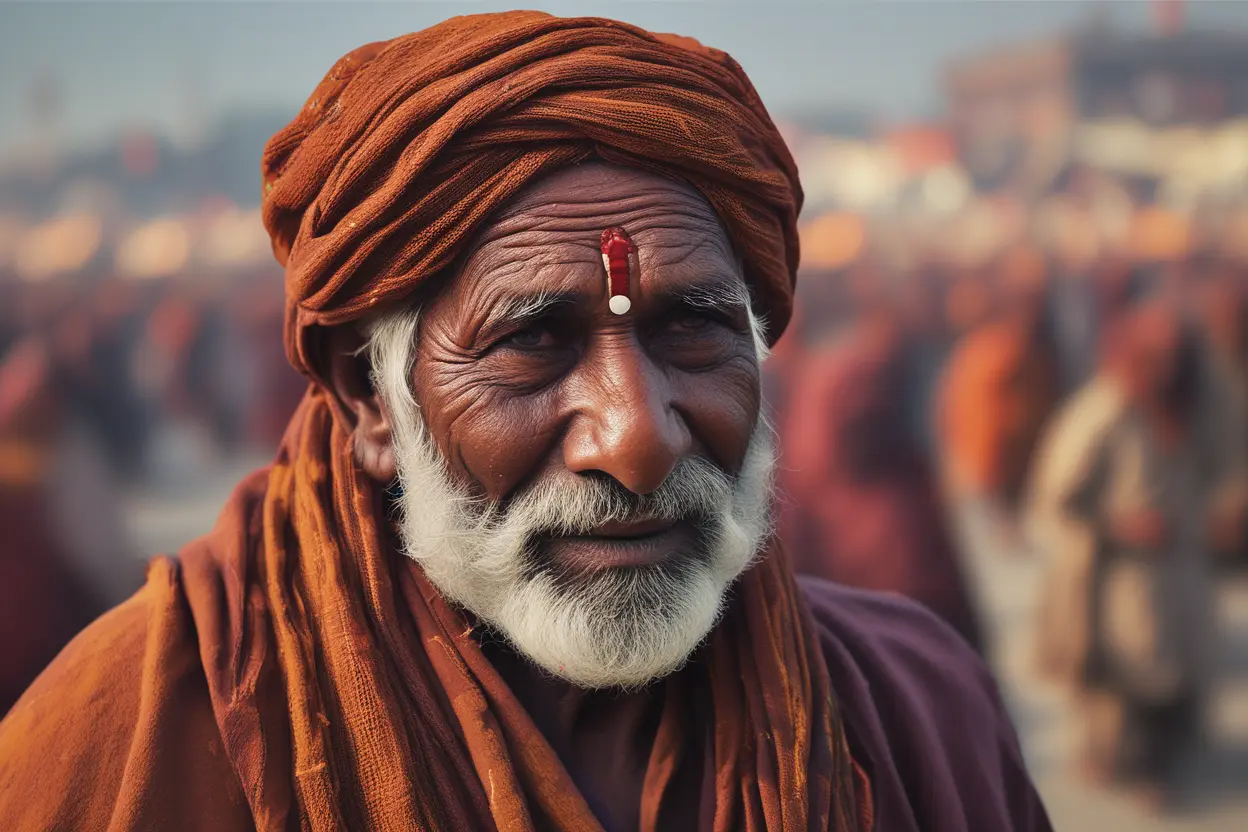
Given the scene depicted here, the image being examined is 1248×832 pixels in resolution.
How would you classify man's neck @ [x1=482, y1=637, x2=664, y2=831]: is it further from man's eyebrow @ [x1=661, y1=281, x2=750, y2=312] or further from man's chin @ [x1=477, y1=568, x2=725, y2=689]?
man's eyebrow @ [x1=661, y1=281, x2=750, y2=312]

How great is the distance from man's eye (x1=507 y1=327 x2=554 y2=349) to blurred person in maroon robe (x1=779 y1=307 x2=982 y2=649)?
336cm

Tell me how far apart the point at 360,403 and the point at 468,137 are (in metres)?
0.53

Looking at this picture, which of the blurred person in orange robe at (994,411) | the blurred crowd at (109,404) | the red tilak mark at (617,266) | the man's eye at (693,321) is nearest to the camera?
the red tilak mark at (617,266)

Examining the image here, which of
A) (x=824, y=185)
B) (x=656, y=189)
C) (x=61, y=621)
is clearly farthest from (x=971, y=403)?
(x=656, y=189)

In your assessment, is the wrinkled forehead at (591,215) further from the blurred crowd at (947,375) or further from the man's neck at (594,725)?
the blurred crowd at (947,375)

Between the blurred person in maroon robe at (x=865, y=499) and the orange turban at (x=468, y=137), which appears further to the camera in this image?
the blurred person in maroon robe at (x=865, y=499)

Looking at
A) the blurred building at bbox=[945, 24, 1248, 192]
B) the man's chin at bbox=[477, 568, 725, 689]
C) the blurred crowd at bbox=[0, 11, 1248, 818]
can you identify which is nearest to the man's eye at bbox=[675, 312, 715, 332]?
the man's chin at bbox=[477, 568, 725, 689]

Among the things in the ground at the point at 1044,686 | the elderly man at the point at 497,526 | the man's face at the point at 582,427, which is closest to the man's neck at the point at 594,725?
the elderly man at the point at 497,526

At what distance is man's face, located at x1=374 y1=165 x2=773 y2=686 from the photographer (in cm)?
175

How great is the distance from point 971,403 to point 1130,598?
94.0 inches

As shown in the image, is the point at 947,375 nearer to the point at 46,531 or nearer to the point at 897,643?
the point at 46,531

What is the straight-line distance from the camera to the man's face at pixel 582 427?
5.75 feet

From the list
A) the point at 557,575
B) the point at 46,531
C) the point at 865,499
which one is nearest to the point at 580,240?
the point at 557,575

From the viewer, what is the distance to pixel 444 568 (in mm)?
1850
